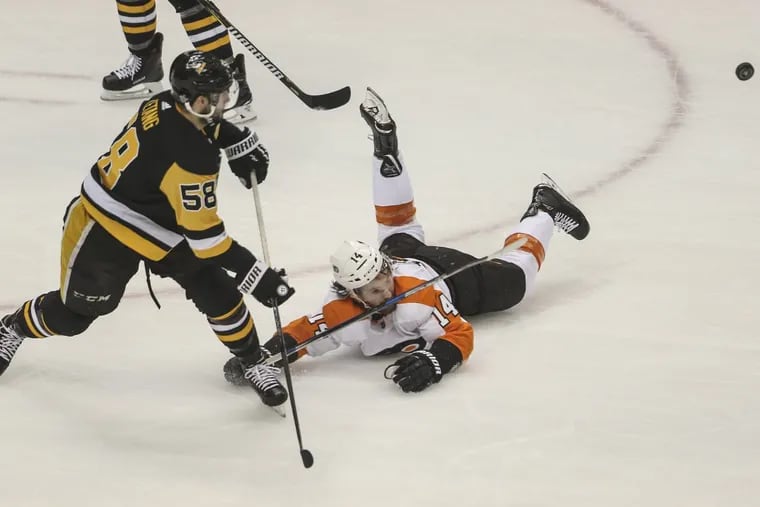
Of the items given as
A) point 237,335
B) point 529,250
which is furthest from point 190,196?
point 529,250

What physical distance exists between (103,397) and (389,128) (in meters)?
1.18

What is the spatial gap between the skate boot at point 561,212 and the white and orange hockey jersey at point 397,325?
2.29ft

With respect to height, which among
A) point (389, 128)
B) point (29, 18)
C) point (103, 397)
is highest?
point (389, 128)

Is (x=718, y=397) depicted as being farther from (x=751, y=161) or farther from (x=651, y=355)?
(x=751, y=161)

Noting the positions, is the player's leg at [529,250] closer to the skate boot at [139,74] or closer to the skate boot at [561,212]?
the skate boot at [561,212]

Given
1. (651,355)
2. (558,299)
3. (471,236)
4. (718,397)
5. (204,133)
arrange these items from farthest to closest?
(471,236)
(558,299)
(651,355)
(718,397)
(204,133)

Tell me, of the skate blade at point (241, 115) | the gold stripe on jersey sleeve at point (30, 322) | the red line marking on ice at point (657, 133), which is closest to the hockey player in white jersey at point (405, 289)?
the red line marking on ice at point (657, 133)

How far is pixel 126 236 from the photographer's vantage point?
289 centimetres

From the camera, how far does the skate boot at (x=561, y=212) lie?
3.85 m

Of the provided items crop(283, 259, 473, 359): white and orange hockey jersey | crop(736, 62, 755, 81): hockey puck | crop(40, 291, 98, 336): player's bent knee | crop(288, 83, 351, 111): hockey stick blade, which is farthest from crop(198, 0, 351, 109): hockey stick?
crop(736, 62, 755, 81): hockey puck

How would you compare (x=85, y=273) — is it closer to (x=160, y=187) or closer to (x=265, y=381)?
(x=160, y=187)

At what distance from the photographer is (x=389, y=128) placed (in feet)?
12.3

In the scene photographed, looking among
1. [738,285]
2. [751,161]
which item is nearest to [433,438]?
[738,285]

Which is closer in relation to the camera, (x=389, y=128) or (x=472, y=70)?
(x=389, y=128)
